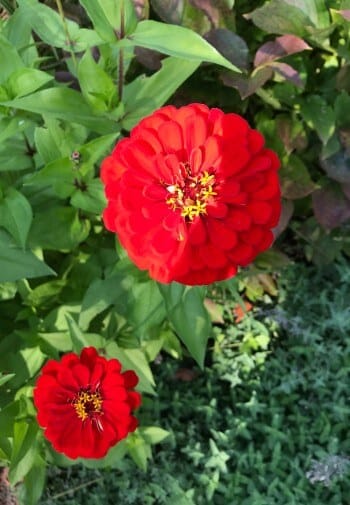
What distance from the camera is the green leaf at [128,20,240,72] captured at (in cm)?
85

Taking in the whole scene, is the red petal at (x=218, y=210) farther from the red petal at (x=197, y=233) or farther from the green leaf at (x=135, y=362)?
the green leaf at (x=135, y=362)

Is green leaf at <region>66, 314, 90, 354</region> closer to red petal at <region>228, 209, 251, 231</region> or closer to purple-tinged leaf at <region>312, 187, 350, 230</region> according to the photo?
red petal at <region>228, 209, 251, 231</region>

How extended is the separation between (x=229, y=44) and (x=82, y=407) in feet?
2.12

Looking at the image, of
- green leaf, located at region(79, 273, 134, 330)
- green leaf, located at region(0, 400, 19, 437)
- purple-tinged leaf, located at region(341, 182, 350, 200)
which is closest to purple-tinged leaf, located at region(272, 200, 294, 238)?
purple-tinged leaf, located at region(341, 182, 350, 200)

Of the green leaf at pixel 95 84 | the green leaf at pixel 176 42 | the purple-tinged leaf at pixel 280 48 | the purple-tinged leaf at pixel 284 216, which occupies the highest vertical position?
the green leaf at pixel 176 42

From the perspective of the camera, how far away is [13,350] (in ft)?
4.28

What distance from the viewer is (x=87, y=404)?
3.25ft

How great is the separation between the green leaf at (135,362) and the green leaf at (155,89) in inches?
16.9

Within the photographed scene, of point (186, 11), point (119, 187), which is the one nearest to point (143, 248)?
point (119, 187)

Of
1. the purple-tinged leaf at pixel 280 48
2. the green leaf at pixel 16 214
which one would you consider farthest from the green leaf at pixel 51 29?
the purple-tinged leaf at pixel 280 48

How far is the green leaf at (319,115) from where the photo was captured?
1.20m

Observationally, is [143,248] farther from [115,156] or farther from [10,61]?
[10,61]

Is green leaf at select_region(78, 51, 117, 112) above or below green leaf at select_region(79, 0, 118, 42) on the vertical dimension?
below

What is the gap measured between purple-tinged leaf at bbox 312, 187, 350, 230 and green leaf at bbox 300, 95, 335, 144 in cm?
18
